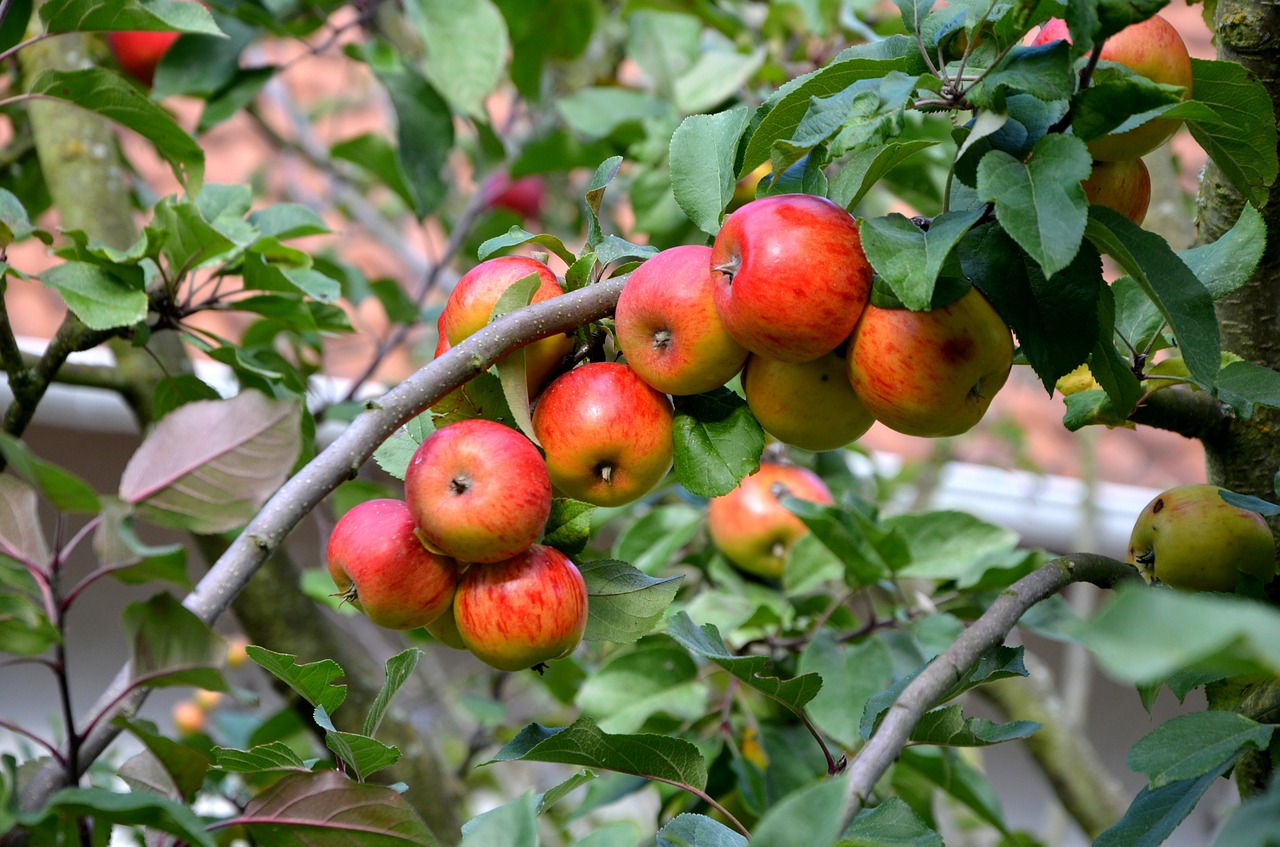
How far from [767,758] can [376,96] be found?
101 inches

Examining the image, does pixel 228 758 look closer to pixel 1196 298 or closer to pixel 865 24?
pixel 1196 298

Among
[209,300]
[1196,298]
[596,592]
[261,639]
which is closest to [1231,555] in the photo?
[1196,298]

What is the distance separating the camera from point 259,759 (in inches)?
23.5

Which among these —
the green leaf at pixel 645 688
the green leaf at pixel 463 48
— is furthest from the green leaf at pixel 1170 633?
the green leaf at pixel 463 48

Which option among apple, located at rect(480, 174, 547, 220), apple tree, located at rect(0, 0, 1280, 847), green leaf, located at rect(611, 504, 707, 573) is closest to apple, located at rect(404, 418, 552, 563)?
apple tree, located at rect(0, 0, 1280, 847)

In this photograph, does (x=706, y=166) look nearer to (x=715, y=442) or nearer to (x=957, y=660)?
(x=715, y=442)

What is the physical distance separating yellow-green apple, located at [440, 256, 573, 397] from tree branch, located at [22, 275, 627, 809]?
0.12 ft

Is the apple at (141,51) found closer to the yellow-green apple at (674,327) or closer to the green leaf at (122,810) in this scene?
the yellow-green apple at (674,327)

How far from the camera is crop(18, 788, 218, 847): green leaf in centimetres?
44

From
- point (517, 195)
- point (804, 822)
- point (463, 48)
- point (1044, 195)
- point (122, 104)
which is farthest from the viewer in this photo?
point (517, 195)

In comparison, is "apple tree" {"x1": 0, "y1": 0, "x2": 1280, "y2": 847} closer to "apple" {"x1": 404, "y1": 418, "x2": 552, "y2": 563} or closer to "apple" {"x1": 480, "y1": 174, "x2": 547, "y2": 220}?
"apple" {"x1": 404, "y1": 418, "x2": 552, "y2": 563}

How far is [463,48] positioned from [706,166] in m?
0.86

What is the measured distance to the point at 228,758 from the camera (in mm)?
591

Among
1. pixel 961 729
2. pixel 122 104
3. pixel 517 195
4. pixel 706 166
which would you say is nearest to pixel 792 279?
pixel 706 166
